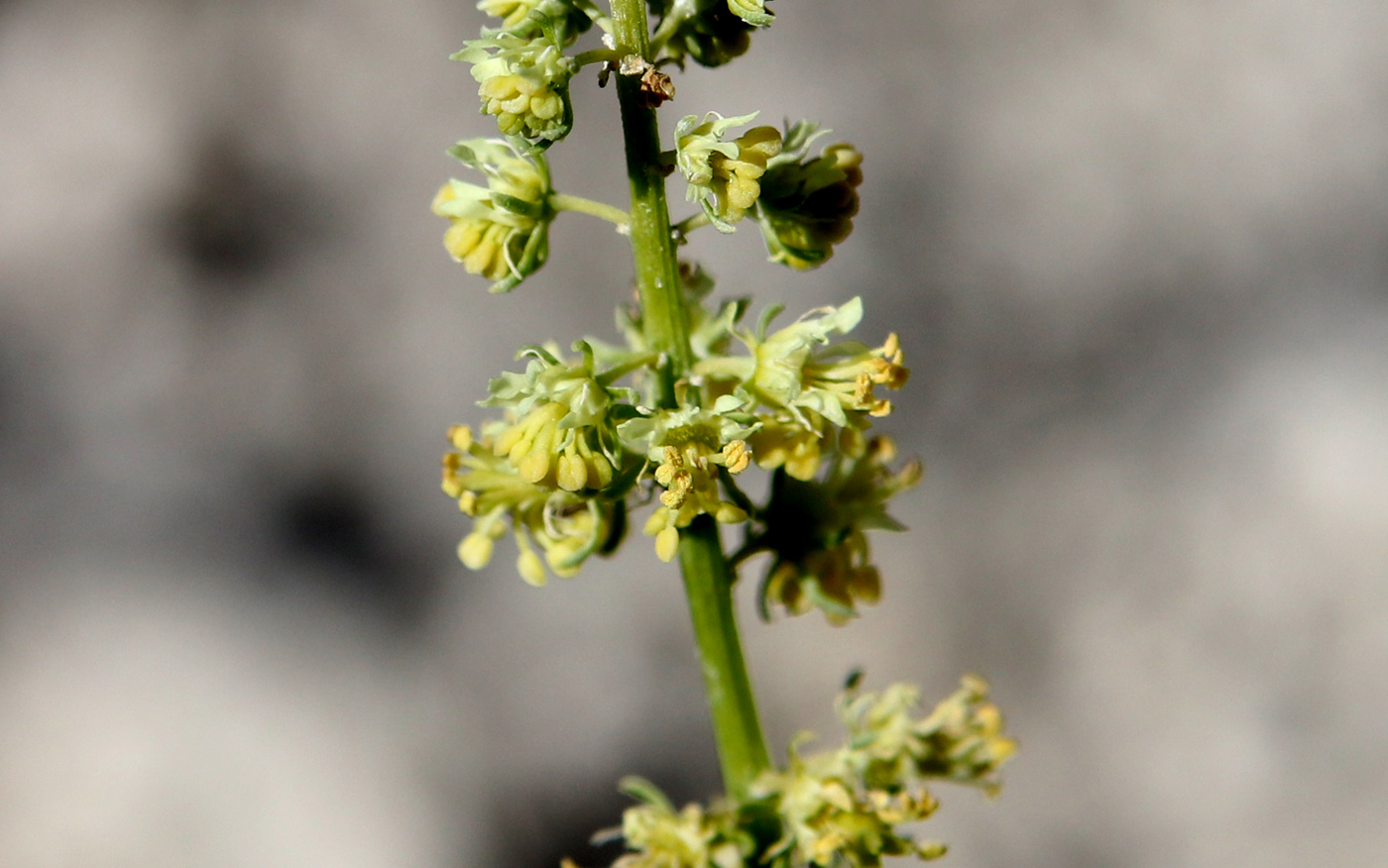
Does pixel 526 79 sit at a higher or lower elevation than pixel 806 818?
higher

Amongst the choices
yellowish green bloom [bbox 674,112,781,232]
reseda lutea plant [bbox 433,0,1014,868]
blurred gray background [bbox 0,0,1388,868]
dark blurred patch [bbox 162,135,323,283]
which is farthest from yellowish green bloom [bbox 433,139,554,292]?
dark blurred patch [bbox 162,135,323,283]

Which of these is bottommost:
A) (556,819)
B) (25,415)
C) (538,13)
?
(538,13)

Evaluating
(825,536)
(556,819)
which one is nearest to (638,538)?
(556,819)

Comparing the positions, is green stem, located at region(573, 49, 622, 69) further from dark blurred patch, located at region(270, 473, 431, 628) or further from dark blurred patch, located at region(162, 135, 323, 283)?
dark blurred patch, located at region(162, 135, 323, 283)

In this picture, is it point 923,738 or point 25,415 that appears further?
point 25,415

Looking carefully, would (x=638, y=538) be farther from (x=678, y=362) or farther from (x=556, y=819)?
(x=678, y=362)

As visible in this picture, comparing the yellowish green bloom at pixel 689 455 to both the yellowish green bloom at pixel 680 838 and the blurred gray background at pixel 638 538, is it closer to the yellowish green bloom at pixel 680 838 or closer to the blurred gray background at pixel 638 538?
the yellowish green bloom at pixel 680 838
